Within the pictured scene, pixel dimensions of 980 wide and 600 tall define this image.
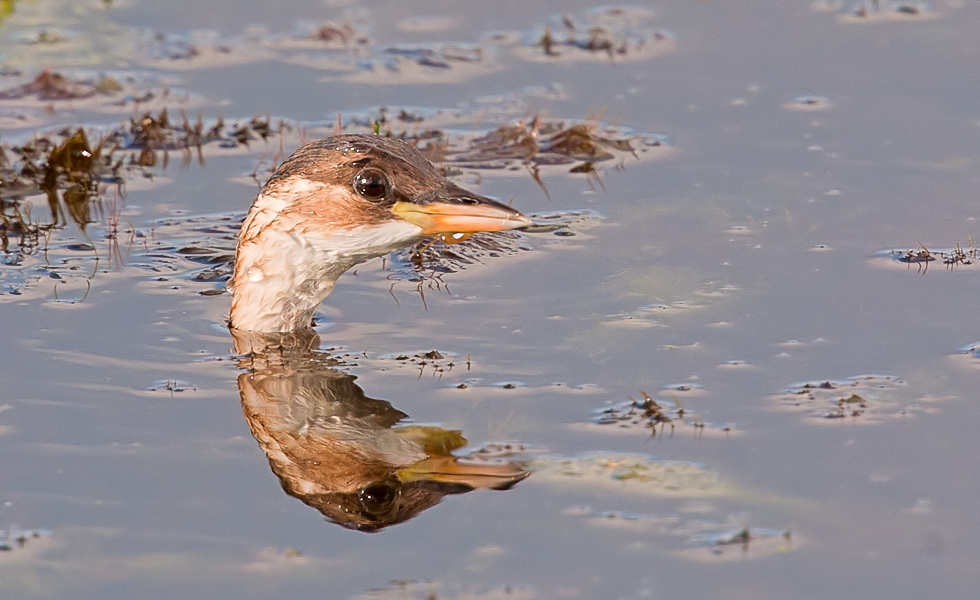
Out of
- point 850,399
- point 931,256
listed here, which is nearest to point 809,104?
point 931,256

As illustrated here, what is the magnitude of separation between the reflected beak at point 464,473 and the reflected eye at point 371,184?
1.40 meters

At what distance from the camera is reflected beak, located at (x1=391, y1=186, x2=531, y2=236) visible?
6.80 metres

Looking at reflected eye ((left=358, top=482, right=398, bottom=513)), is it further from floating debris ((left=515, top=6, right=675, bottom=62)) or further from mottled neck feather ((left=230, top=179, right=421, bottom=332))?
floating debris ((left=515, top=6, right=675, bottom=62))

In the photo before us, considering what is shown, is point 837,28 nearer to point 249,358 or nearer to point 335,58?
point 335,58

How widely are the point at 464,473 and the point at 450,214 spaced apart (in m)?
1.39

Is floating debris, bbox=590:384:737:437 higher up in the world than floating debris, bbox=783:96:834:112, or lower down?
lower down

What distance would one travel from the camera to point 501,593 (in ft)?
17.0

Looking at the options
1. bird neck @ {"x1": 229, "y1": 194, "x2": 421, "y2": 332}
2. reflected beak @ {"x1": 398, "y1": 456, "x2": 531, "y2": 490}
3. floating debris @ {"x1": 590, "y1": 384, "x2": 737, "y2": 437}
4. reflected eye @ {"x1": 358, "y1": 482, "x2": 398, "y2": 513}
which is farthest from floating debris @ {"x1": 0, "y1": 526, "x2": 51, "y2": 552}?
floating debris @ {"x1": 590, "y1": 384, "x2": 737, "y2": 437}

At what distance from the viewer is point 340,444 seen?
257 inches

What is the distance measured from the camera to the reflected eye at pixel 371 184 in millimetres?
6816

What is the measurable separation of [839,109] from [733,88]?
2.82 feet

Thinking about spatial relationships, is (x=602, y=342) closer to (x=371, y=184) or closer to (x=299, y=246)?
(x=371, y=184)

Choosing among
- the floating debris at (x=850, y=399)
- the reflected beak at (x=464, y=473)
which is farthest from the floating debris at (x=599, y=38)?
the reflected beak at (x=464, y=473)

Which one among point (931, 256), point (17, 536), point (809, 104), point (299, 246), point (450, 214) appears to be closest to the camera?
point (17, 536)
